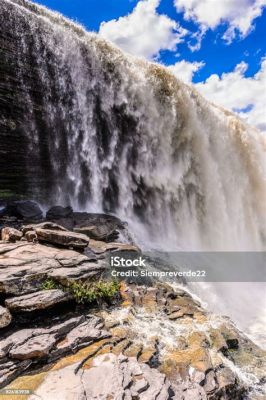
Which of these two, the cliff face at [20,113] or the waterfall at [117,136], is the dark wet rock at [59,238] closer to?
the cliff face at [20,113]

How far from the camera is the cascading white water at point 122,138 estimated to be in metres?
15.7

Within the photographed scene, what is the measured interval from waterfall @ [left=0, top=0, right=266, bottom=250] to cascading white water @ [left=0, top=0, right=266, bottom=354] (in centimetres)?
5

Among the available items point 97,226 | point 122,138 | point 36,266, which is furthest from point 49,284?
point 122,138

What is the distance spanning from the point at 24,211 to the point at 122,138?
8.16 meters

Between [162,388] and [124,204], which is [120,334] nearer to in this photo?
[162,388]

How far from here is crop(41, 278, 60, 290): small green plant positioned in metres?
7.92

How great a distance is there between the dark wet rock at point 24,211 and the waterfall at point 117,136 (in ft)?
5.74

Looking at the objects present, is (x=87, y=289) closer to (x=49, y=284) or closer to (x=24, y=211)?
(x=49, y=284)

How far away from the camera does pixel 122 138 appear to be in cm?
1950

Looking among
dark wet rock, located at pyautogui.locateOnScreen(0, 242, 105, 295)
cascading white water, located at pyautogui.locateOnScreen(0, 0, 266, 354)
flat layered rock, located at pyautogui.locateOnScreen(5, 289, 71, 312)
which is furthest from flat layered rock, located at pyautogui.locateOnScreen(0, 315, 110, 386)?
cascading white water, located at pyautogui.locateOnScreen(0, 0, 266, 354)

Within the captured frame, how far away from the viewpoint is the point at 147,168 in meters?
20.6

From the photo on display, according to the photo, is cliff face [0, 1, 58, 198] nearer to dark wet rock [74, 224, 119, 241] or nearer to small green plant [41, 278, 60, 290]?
dark wet rock [74, 224, 119, 241]

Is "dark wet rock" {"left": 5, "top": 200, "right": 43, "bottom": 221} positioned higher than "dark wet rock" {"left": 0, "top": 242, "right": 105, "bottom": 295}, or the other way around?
"dark wet rock" {"left": 5, "top": 200, "right": 43, "bottom": 221}

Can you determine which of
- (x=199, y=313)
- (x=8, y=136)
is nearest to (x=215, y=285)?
(x=199, y=313)
